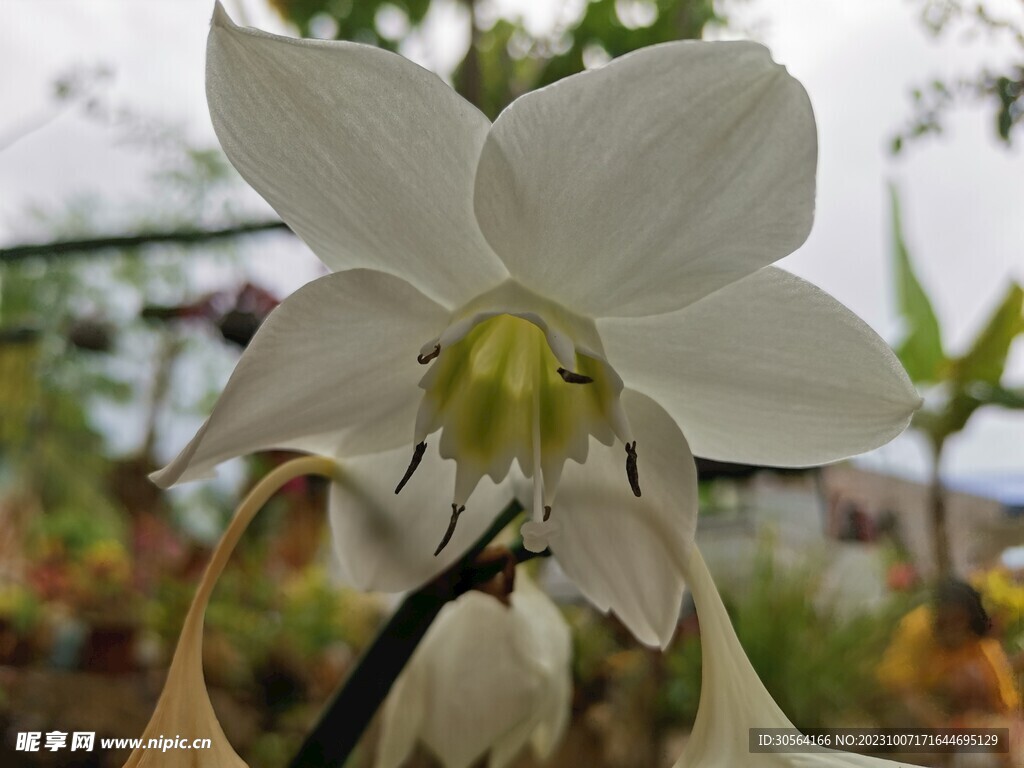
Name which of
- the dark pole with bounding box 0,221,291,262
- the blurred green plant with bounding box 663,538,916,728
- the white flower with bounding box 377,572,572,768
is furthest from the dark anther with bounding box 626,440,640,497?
the blurred green plant with bounding box 663,538,916,728

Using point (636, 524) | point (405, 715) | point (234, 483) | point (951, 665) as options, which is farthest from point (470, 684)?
point (234, 483)

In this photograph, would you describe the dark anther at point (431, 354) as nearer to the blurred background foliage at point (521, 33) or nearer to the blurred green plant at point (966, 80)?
the blurred green plant at point (966, 80)

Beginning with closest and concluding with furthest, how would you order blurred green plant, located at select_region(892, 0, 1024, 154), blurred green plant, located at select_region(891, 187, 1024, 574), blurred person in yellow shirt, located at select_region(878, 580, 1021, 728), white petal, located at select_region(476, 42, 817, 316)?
white petal, located at select_region(476, 42, 817, 316)
blurred green plant, located at select_region(892, 0, 1024, 154)
blurred person in yellow shirt, located at select_region(878, 580, 1021, 728)
blurred green plant, located at select_region(891, 187, 1024, 574)

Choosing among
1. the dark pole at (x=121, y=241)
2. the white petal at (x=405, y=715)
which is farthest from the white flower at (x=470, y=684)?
the dark pole at (x=121, y=241)

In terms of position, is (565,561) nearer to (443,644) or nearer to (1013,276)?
(443,644)

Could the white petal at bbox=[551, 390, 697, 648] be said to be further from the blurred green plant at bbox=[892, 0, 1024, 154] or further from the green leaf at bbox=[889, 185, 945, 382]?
the green leaf at bbox=[889, 185, 945, 382]

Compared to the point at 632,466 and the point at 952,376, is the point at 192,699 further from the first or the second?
the point at 952,376

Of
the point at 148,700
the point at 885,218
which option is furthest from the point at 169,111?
the point at 885,218
